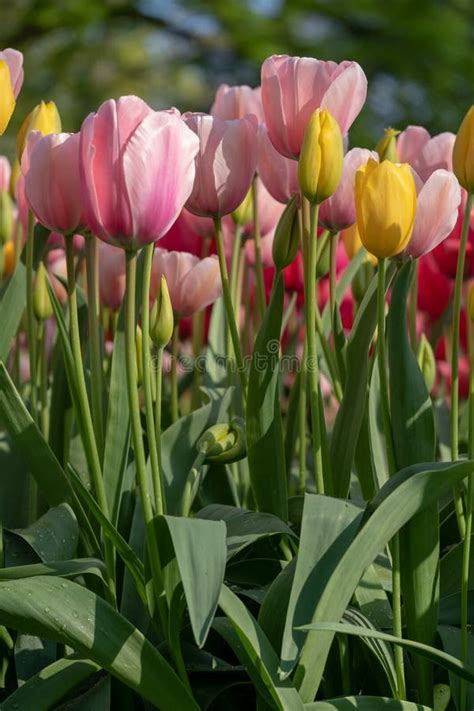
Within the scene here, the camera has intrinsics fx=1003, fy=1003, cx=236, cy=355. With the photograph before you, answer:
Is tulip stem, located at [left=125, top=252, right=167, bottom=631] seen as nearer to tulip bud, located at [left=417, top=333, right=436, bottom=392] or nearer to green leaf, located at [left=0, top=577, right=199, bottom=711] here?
green leaf, located at [left=0, top=577, right=199, bottom=711]

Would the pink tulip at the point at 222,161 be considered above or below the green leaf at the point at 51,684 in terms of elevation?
above

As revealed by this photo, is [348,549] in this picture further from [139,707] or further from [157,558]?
[139,707]

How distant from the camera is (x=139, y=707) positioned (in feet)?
2.47

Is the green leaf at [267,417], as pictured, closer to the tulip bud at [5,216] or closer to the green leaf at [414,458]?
the green leaf at [414,458]

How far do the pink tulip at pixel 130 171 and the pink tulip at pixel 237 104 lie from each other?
33 centimetres

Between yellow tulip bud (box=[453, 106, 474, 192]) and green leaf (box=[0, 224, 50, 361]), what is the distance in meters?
0.38

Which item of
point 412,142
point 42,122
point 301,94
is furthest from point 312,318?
point 412,142

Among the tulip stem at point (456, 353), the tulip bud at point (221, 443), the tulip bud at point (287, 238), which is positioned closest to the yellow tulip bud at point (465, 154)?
the tulip stem at point (456, 353)

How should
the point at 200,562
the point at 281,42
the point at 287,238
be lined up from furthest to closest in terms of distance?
1. the point at 281,42
2. the point at 287,238
3. the point at 200,562

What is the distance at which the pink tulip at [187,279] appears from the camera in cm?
97

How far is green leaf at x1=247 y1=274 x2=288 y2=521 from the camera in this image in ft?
2.51

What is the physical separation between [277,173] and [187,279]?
151 mm

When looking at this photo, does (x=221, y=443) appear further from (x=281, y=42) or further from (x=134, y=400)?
(x=281, y=42)

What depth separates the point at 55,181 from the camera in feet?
2.27
